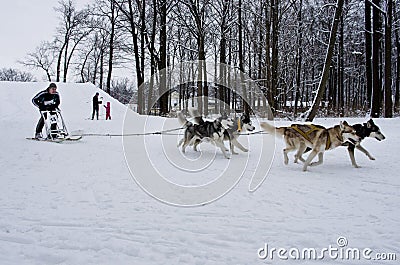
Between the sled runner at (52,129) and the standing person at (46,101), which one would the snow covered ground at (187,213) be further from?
the standing person at (46,101)

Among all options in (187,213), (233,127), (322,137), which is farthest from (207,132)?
(187,213)

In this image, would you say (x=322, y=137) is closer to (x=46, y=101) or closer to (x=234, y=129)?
(x=234, y=129)

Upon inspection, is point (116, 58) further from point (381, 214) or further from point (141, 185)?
point (381, 214)

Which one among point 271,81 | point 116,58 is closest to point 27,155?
point 271,81

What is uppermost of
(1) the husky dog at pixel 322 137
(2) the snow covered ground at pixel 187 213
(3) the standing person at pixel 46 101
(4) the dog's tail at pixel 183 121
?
(3) the standing person at pixel 46 101

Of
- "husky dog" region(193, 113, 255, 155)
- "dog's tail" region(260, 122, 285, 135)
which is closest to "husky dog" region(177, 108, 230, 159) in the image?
"husky dog" region(193, 113, 255, 155)

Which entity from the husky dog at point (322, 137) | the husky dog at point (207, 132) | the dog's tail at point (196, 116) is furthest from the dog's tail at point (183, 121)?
the husky dog at point (322, 137)

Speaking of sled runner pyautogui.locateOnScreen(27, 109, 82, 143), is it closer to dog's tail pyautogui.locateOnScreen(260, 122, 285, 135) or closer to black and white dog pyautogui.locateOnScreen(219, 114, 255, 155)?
black and white dog pyautogui.locateOnScreen(219, 114, 255, 155)

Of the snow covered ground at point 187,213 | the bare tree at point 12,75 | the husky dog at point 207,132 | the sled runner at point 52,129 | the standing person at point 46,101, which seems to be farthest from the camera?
the bare tree at point 12,75

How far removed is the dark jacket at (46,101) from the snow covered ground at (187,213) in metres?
3.54

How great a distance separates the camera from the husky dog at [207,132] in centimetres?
942

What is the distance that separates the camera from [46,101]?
477 inches

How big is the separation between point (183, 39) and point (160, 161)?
32750 millimetres

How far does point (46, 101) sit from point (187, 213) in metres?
9.60
